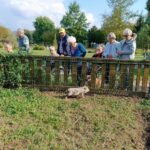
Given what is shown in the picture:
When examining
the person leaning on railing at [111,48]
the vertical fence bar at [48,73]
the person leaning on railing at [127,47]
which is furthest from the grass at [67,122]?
the person leaning on railing at [111,48]

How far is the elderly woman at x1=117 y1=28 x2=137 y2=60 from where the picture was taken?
9.20 m

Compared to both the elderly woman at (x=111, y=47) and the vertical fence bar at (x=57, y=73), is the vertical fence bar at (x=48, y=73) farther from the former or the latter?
the elderly woman at (x=111, y=47)

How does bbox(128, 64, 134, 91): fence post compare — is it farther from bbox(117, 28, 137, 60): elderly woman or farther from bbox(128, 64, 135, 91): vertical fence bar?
bbox(117, 28, 137, 60): elderly woman

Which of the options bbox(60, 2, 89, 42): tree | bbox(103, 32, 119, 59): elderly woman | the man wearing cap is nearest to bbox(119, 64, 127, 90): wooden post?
bbox(103, 32, 119, 59): elderly woman

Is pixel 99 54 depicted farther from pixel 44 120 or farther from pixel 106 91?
pixel 44 120

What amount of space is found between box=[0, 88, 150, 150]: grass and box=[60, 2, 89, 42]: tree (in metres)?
64.0

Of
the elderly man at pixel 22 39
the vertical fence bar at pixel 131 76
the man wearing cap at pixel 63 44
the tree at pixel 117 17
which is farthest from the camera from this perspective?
the tree at pixel 117 17

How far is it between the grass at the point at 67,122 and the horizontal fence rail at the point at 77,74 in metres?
0.43

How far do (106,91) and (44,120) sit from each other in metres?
2.40

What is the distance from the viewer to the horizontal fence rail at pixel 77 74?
29.8ft

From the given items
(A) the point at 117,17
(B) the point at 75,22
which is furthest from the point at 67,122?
(B) the point at 75,22

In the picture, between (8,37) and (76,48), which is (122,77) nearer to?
(76,48)

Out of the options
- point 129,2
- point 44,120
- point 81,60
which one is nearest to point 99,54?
point 81,60

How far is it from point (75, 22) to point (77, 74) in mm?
64819
